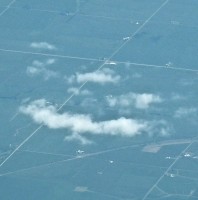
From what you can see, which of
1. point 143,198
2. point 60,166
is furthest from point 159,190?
point 60,166

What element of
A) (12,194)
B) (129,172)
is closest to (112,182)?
(129,172)

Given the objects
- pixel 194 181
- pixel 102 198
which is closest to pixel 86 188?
pixel 102 198

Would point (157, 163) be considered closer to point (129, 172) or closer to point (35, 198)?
point (129, 172)

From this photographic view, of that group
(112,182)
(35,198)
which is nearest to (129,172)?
(112,182)

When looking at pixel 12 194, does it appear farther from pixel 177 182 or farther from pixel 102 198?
pixel 177 182

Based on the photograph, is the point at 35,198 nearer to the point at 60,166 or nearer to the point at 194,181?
the point at 60,166

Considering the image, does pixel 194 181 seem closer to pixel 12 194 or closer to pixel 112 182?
pixel 112 182
